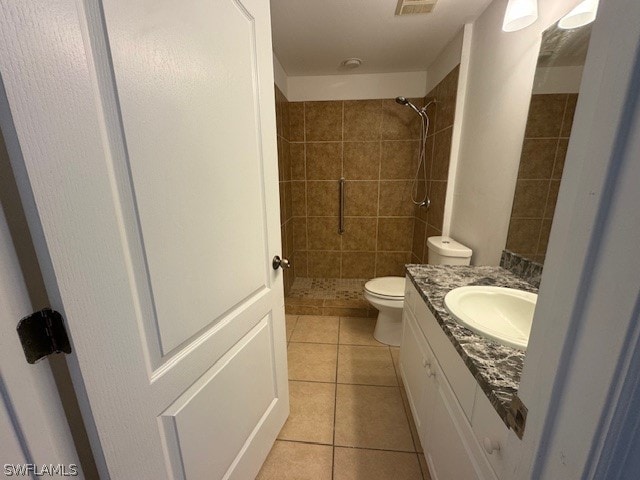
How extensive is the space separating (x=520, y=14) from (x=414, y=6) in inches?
25.6

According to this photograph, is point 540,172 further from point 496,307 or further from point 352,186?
point 352,186

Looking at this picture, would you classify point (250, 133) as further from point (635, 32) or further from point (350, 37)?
point (350, 37)

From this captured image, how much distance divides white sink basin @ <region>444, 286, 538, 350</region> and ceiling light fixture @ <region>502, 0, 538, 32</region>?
123 cm

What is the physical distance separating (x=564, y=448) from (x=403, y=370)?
1.39 metres

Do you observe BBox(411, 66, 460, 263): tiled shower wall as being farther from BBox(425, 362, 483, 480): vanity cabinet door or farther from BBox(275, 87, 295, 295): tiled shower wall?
BBox(425, 362, 483, 480): vanity cabinet door

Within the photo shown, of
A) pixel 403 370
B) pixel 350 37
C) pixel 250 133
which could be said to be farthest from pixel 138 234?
pixel 350 37

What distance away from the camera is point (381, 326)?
2.17m

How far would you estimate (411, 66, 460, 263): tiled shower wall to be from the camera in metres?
2.01

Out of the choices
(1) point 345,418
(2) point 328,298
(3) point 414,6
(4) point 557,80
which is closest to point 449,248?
(4) point 557,80

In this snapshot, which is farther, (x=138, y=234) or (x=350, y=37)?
(x=350, y=37)

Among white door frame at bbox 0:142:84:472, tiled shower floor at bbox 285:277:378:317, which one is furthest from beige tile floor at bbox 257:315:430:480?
white door frame at bbox 0:142:84:472

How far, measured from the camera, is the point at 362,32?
6.19 ft

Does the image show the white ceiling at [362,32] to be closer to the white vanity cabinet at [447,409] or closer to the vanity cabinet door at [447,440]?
the white vanity cabinet at [447,409]

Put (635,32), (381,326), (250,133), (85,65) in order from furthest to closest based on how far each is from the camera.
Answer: (381,326) < (250,133) < (85,65) < (635,32)
